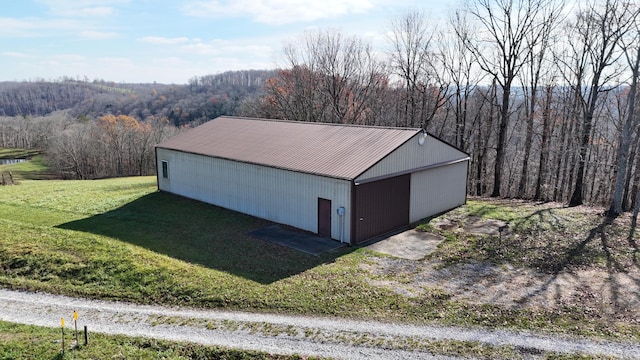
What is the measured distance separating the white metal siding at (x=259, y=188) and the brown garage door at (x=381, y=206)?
21.6 inches

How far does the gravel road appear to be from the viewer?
423 inches

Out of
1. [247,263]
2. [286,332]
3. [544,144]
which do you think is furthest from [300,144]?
[544,144]

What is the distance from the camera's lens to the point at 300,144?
2239 cm

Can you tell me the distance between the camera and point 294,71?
4341cm

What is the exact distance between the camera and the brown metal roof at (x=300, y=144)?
766 inches

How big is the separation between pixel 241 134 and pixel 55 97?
173 m

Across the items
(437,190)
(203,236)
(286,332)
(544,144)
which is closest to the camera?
(286,332)

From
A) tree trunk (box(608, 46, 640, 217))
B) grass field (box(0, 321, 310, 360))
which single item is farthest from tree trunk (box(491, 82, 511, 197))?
grass field (box(0, 321, 310, 360))

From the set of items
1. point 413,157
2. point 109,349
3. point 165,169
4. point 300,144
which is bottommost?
point 109,349

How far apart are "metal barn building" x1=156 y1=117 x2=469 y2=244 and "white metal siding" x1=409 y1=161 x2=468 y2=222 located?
51 millimetres

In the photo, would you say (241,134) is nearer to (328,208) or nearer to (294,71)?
(328,208)

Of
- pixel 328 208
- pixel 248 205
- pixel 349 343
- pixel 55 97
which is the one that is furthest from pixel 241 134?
pixel 55 97

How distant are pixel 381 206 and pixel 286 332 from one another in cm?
909

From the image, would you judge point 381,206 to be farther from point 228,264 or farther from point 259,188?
point 228,264
